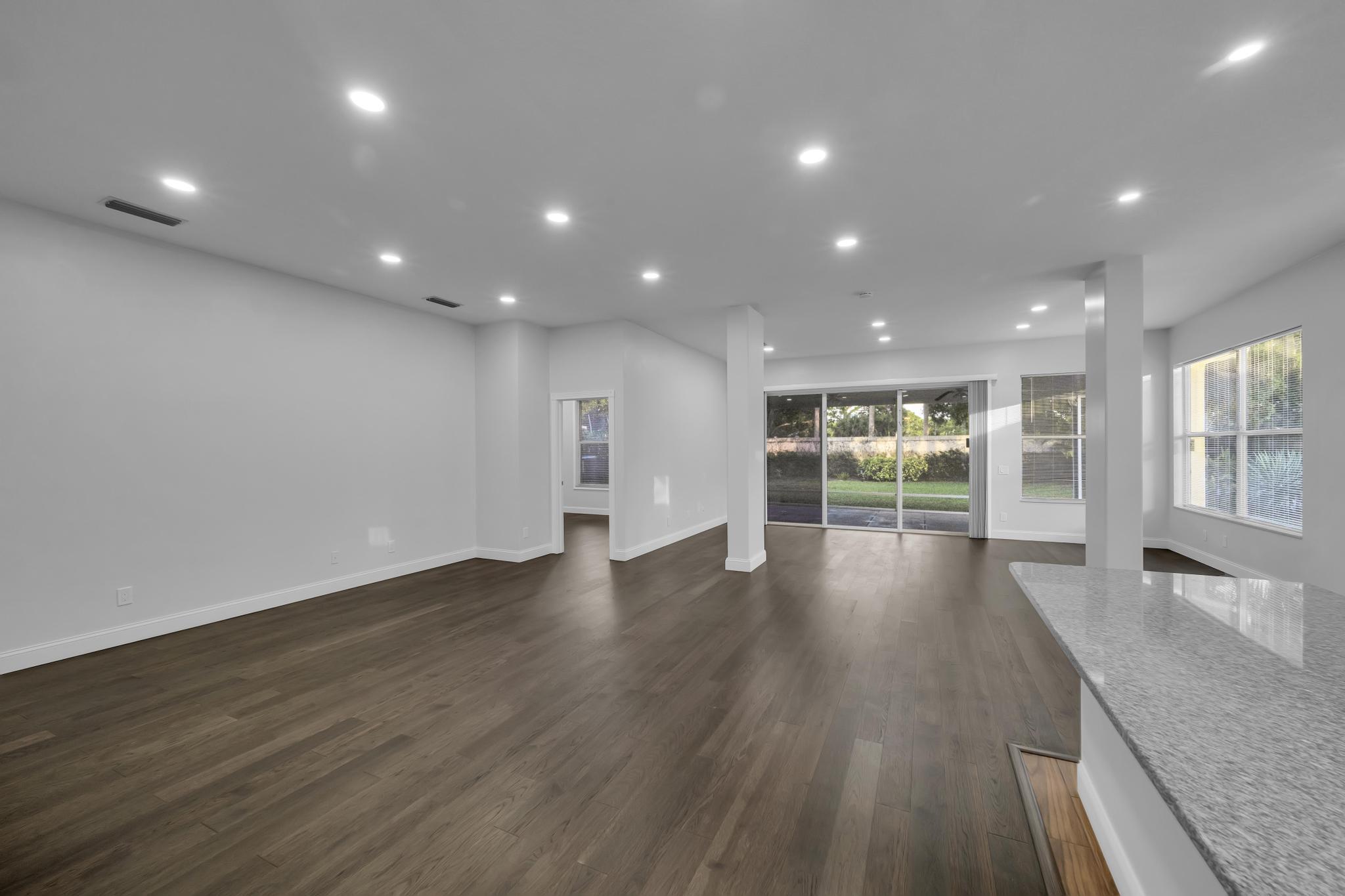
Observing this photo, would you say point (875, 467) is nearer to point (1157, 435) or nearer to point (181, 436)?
point (1157, 435)

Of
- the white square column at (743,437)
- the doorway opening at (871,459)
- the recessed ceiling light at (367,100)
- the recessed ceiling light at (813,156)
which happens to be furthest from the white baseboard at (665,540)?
the recessed ceiling light at (367,100)

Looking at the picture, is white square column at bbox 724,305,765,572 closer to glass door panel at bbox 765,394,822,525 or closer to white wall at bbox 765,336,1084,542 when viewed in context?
glass door panel at bbox 765,394,822,525

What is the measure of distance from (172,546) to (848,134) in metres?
5.29

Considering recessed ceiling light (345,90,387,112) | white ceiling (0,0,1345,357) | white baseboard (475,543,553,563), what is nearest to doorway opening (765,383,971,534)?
white ceiling (0,0,1345,357)

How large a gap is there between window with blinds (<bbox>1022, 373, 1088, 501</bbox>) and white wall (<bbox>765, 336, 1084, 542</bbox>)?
91 millimetres

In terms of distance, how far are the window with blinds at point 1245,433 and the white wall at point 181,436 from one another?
8.16 metres

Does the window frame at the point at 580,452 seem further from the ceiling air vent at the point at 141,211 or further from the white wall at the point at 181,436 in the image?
the ceiling air vent at the point at 141,211

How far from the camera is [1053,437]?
745 centimetres

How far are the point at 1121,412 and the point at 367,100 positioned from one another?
17.6ft

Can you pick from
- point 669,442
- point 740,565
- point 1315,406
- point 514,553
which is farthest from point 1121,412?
point 514,553

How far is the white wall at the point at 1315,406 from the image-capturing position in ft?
13.0

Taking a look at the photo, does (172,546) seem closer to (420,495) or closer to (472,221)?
(420,495)

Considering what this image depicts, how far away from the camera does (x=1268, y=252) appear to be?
414 cm

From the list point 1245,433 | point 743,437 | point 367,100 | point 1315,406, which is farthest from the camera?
point 743,437
